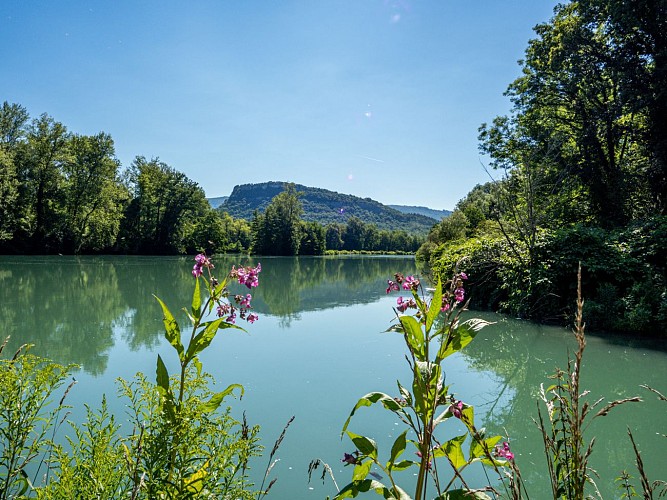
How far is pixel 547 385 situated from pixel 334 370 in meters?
3.05

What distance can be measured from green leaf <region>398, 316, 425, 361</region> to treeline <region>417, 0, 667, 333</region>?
23.9 feet

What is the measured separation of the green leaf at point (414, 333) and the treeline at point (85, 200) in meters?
30.8

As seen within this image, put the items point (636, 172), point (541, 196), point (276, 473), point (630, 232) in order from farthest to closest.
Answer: point (541, 196)
point (636, 172)
point (630, 232)
point (276, 473)

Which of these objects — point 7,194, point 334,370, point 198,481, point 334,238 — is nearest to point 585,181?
point 334,370

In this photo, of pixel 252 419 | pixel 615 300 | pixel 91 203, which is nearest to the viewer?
pixel 252 419

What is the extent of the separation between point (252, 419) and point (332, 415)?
87 cm

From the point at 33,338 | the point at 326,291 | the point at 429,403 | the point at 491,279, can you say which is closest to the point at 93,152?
the point at 326,291

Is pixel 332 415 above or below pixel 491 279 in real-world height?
below

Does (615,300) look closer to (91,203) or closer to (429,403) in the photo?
(429,403)

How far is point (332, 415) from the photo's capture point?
435cm

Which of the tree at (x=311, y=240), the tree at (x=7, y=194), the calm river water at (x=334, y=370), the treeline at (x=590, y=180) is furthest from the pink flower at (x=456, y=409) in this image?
the tree at (x=311, y=240)

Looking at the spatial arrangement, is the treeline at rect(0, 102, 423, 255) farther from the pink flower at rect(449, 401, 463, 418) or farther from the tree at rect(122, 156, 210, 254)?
the pink flower at rect(449, 401, 463, 418)

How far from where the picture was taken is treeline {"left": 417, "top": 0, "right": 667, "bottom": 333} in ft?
30.5

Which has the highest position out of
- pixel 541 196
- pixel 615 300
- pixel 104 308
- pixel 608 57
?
pixel 608 57
